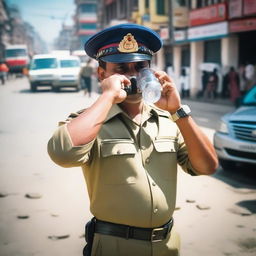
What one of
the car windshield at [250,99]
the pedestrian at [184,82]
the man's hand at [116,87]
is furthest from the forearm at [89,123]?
the pedestrian at [184,82]

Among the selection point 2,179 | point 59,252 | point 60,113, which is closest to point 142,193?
point 59,252

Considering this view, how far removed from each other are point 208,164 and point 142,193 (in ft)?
1.20

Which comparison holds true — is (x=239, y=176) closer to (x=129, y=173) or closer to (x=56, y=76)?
(x=129, y=173)

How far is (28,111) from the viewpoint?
43.3ft

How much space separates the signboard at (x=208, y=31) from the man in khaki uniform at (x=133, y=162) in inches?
704

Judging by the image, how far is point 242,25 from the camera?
17344 millimetres

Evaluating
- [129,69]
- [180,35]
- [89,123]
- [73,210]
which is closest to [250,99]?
[73,210]

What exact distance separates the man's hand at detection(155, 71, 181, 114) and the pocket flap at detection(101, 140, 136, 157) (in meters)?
0.24

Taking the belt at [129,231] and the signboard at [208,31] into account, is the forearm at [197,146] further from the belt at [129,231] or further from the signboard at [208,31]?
the signboard at [208,31]

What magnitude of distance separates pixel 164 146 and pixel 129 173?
0.23 m

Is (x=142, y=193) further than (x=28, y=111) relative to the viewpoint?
No

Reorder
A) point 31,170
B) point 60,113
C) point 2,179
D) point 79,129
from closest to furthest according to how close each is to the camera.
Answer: point 79,129 < point 2,179 < point 31,170 < point 60,113

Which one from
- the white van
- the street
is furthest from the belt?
the white van

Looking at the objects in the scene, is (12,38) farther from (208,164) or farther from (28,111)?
(208,164)
